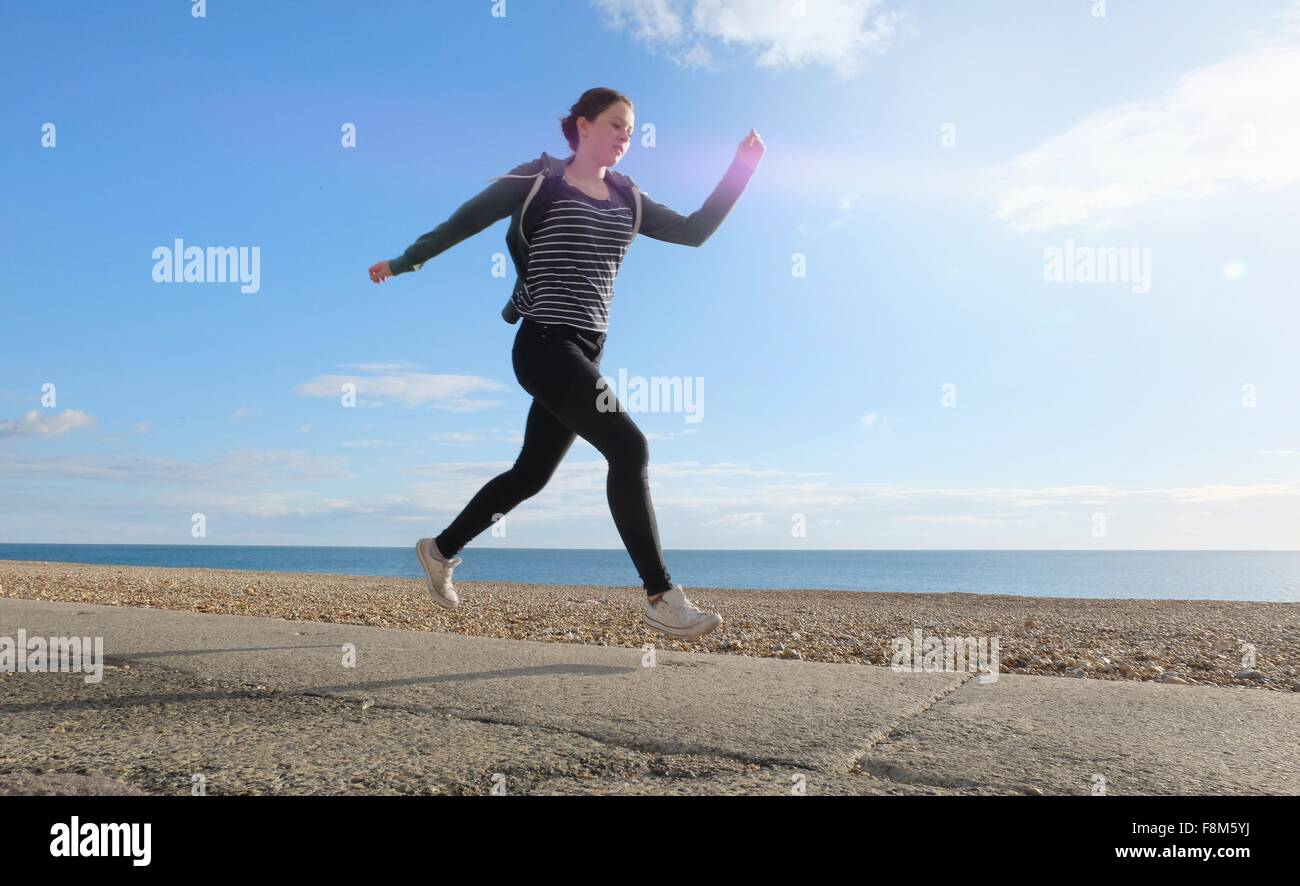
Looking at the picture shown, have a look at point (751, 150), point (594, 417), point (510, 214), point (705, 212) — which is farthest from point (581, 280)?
point (751, 150)

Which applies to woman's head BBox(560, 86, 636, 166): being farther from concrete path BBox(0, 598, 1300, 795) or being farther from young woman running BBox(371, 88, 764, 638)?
concrete path BBox(0, 598, 1300, 795)

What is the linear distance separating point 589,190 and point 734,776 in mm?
2388

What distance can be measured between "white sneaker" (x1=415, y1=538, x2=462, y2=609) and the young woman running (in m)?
0.40

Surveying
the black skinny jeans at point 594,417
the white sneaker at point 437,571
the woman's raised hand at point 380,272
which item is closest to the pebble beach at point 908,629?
the white sneaker at point 437,571

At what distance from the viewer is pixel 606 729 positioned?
7.84 feet

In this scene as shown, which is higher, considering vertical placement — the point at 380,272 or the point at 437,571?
the point at 380,272

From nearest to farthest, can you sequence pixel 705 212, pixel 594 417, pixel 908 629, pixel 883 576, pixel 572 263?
pixel 594 417 < pixel 572 263 < pixel 705 212 < pixel 908 629 < pixel 883 576

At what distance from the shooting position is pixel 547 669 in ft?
11.1

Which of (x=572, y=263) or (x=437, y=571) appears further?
(x=437, y=571)

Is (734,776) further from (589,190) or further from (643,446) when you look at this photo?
(589,190)

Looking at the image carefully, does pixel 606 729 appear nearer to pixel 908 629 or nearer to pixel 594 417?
pixel 594 417

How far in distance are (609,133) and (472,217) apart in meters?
0.65
